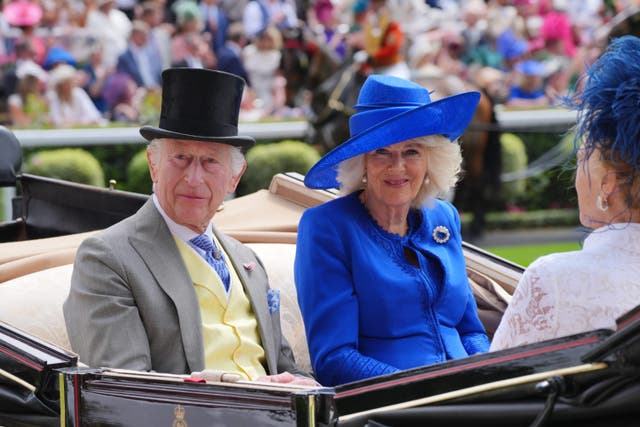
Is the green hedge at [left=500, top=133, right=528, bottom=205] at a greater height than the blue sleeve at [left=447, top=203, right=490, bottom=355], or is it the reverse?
the blue sleeve at [left=447, top=203, right=490, bottom=355]

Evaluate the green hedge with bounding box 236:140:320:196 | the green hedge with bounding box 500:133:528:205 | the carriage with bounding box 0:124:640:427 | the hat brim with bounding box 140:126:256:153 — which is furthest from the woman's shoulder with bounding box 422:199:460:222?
the green hedge with bounding box 500:133:528:205

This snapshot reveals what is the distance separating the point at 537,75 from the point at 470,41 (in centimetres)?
93

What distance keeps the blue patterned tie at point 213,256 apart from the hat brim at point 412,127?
382mm

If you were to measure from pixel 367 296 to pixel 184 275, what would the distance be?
20.0 inches

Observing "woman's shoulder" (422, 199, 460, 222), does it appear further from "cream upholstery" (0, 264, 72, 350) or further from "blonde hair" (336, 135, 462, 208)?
"cream upholstery" (0, 264, 72, 350)

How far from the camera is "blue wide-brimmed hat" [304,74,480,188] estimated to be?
3213 millimetres

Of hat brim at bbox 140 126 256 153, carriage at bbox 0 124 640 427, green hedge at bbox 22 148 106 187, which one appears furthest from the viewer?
green hedge at bbox 22 148 106 187

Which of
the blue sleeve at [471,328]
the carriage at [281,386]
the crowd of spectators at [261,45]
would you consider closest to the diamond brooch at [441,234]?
the blue sleeve at [471,328]

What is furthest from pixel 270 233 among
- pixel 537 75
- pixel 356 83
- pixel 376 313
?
pixel 537 75

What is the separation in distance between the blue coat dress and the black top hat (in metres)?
0.35

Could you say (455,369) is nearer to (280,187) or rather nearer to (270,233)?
(270,233)

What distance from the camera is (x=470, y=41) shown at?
1310 centimetres

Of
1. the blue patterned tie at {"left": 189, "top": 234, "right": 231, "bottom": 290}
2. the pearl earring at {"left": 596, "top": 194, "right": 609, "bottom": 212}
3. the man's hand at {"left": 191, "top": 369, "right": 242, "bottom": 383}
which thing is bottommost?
the man's hand at {"left": 191, "top": 369, "right": 242, "bottom": 383}

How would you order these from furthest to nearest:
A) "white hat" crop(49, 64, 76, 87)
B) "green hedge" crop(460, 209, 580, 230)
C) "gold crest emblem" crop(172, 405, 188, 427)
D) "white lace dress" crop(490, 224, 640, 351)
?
"green hedge" crop(460, 209, 580, 230)
"white hat" crop(49, 64, 76, 87)
"gold crest emblem" crop(172, 405, 188, 427)
"white lace dress" crop(490, 224, 640, 351)
